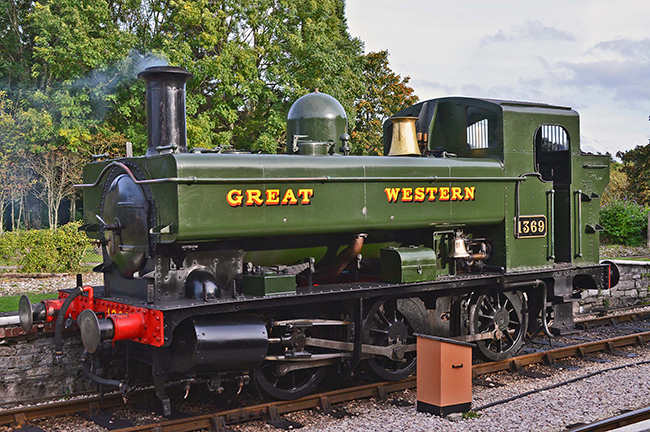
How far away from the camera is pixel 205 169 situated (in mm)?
5918

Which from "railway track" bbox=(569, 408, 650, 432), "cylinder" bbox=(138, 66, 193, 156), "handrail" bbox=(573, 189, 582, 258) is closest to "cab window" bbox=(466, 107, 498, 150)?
"handrail" bbox=(573, 189, 582, 258)

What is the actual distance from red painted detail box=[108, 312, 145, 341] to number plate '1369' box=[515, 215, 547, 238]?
16.3ft

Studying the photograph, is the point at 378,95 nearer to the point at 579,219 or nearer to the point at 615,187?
the point at 615,187

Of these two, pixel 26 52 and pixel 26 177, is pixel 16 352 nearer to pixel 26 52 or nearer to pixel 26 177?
pixel 26 177

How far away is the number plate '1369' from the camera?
8.44m

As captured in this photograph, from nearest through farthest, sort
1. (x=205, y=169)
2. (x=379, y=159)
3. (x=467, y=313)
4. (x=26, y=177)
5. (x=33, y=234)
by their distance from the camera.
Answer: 1. (x=205, y=169)
2. (x=379, y=159)
3. (x=467, y=313)
4. (x=33, y=234)
5. (x=26, y=177)

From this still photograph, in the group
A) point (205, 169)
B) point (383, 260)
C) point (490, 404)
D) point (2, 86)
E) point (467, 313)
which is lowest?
point (490, 404)

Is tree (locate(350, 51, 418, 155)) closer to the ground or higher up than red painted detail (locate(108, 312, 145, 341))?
higher up

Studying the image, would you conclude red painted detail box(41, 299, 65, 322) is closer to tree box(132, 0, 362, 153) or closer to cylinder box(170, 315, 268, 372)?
cylinder box(170, 315, 268, 372)

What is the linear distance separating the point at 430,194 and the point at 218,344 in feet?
10.4

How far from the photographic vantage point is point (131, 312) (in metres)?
6.02

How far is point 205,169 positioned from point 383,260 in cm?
Answer: 256

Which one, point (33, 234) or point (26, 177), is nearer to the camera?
point (33, 234)

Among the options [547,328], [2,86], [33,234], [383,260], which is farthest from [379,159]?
[2,86]
